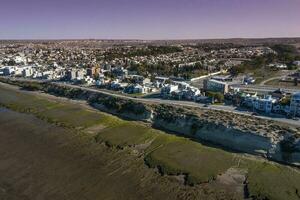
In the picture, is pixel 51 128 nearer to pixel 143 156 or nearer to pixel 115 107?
pixel 115 107

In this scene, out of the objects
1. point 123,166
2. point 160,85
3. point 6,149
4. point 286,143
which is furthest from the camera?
point 160,85

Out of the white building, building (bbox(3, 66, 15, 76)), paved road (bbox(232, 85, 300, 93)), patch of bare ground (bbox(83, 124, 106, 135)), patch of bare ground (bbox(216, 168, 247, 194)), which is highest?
the white building

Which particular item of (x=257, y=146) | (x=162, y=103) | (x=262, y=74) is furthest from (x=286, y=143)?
(x=262, y=74)

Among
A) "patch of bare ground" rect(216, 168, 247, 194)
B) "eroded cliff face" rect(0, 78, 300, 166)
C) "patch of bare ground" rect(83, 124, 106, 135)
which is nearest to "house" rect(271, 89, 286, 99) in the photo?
"eroded cliff face" rect(0, 78, 300, 166)

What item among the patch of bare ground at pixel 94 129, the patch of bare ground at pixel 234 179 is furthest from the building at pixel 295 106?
the patch of bare ground at pixel 94 129

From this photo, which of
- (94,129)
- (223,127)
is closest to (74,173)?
(94,129)

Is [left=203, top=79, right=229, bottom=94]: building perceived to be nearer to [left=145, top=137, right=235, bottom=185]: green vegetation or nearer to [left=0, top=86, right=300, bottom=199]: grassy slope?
[left=0, top=86, right=300, bottom=199]: grassy slope
